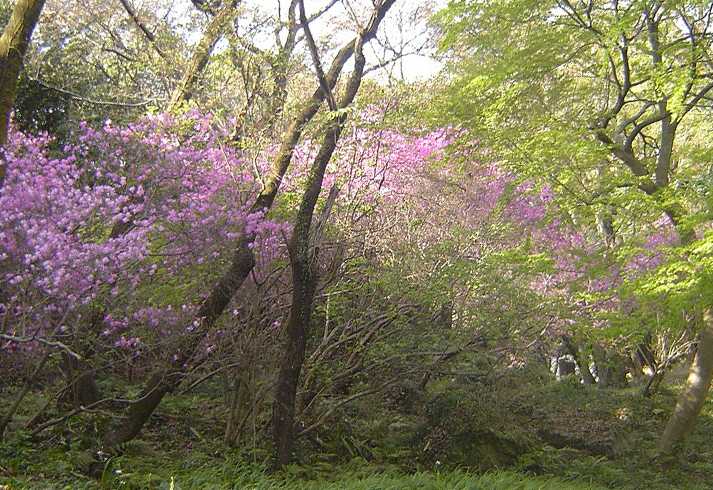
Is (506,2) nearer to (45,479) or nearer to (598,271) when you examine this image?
(598,271)

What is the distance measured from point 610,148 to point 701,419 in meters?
7.22

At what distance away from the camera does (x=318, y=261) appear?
6.54m

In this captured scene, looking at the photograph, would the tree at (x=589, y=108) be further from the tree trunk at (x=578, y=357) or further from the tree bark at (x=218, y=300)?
the tree trunk at (x=578, y=357)

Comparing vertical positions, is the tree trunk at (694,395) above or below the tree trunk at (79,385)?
below

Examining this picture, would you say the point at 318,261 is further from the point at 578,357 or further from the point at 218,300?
the point at 578,357

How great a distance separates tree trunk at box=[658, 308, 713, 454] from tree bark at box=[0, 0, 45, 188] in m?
9.87

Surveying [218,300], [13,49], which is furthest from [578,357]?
[13,49]

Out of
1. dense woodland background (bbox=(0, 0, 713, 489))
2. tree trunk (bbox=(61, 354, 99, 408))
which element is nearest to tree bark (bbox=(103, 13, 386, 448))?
dense woodland background (bbox=(0, 0, 713, 489))

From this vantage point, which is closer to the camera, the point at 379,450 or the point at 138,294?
the point at 138,294

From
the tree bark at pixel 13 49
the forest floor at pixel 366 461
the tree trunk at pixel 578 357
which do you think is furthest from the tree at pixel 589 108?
the tree bark at pixel 13 49

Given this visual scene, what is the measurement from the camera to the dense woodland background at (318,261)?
19.0 ft

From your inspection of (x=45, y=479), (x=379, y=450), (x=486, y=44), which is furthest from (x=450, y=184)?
(x=45, y=479)

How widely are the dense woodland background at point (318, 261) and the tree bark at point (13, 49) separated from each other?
3 centimetres

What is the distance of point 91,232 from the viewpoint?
6109 millimetres
